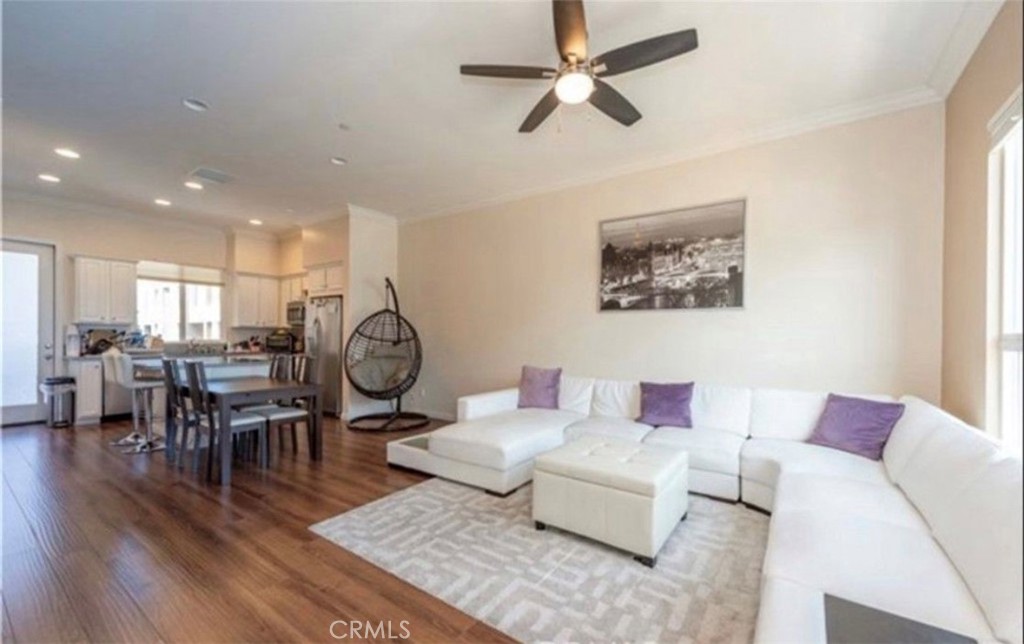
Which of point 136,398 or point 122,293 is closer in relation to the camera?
point 136,398

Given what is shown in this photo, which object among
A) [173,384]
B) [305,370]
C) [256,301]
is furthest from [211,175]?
[256,301]

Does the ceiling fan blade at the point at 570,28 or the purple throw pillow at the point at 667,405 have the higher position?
the ceiling fan blade at the point at 570,28

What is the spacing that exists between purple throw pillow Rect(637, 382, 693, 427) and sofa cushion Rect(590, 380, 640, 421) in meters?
0.19

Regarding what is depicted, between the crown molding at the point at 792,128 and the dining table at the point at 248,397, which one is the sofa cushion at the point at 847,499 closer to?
the crown molding at the point at 792,128

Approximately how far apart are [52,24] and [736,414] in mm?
5230

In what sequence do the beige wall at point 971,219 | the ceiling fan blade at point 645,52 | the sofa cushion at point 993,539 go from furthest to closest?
the beige wall at point 971,219 < the ceiling fan blade at point 645,52 < the sofa cushion at point 993,539

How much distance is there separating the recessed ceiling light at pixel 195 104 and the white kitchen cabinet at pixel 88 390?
4.51 metres

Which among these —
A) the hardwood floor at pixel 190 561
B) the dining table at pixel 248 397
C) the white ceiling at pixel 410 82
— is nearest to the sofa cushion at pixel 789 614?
the hardwood floor at pixel 190 561

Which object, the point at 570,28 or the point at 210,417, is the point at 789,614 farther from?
the point at 210,417

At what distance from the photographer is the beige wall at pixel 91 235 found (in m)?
5.42

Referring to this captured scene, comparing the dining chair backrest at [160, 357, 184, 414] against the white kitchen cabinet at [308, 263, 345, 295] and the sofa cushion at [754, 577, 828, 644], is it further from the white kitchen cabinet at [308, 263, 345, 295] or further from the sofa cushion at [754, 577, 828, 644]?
the sofa cushion at [754, 577, 828, 644]

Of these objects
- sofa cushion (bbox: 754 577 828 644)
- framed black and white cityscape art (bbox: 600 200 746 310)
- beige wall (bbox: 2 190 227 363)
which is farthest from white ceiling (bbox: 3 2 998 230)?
sofa cushion (bbox: 754 577 828 644)

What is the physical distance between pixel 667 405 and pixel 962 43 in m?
2.95

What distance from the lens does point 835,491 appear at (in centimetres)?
216
